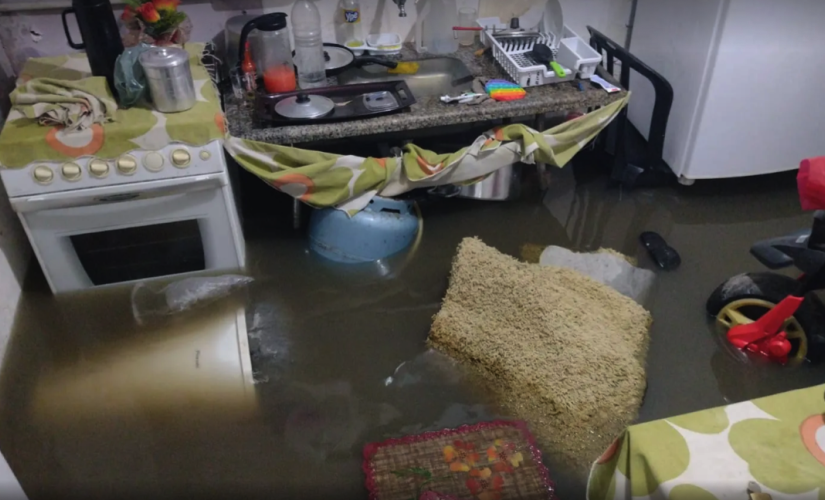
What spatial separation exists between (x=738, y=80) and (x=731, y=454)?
185cm

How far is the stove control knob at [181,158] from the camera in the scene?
182cm

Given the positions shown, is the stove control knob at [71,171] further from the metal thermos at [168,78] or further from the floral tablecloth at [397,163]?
the floral tablecloth at [397,163]

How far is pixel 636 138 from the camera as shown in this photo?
2.74 m

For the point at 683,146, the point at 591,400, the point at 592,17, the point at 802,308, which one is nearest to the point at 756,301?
the point at 802,308

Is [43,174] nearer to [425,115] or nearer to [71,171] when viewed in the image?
[71,171]

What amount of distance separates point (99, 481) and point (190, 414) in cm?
27

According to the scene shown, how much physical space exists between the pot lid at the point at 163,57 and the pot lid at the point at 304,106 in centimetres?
34

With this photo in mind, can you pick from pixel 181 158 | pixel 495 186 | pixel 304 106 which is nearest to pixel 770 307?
pixel 495 186

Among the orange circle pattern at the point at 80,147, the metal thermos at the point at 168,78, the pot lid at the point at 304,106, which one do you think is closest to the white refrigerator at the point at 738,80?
the pot lid at the point at 304,106

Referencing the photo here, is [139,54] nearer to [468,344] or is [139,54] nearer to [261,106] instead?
[261,106]

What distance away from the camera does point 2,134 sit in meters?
1.72

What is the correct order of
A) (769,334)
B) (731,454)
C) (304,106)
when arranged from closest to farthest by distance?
(731,454) < (769,334) < (304,106)

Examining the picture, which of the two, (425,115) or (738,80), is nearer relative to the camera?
(425,115)

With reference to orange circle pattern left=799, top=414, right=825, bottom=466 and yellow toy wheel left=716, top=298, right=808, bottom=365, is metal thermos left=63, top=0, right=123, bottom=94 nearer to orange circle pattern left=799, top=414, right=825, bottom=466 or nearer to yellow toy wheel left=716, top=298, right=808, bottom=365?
orange circle pattern left=799, top=414, right=825, bottom=466
